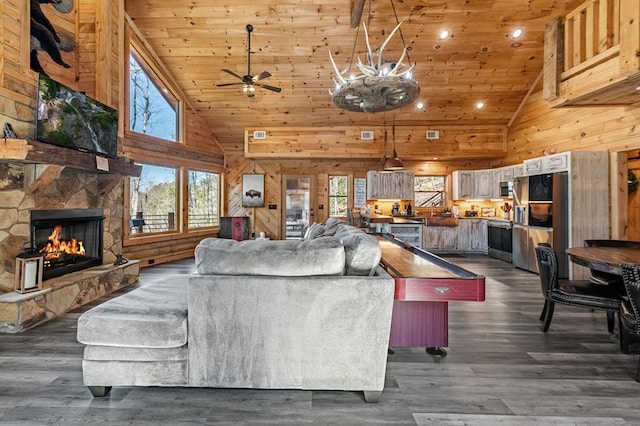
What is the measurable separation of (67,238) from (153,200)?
2.69m

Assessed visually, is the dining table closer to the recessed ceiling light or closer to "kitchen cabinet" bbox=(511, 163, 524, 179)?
"kitchen cabinet" bbox=(511, 163, 524, 179)

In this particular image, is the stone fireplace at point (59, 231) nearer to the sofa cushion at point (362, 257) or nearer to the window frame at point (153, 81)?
the window frame at point (153, 81)

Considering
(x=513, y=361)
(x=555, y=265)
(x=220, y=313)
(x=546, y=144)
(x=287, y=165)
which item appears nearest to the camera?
(x=220, y=313)

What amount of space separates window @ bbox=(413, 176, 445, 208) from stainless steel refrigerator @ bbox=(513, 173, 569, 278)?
96.5 inches

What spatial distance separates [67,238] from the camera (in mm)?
4188

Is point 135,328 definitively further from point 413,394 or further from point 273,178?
point 273,178

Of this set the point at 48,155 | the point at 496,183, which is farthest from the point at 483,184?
the point at 48,155

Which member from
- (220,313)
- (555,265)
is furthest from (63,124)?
(555,265)

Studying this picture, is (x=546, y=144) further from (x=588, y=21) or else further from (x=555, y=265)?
(x=555, y=265)

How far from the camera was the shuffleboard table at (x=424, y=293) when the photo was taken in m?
1.88

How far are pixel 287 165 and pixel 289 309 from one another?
7282 mm

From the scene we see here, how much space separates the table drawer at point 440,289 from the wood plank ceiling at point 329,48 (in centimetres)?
511

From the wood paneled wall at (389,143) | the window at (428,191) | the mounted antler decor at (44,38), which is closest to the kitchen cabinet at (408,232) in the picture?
the wood paneled wall at (389,143)

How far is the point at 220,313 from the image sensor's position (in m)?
1.89
